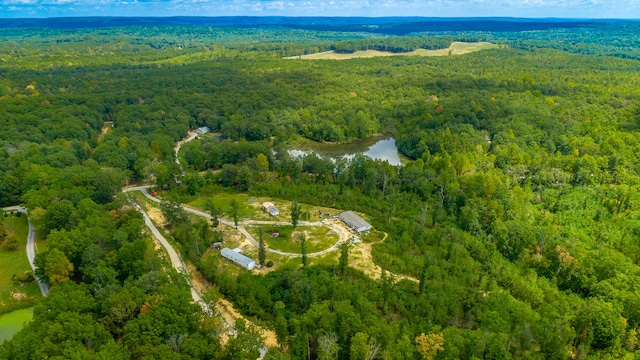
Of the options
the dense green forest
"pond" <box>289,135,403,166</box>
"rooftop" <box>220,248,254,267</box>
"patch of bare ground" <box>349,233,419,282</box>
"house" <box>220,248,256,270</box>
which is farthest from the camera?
"pond" <box>289,135,403,166</box>

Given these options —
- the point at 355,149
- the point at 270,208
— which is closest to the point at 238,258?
the point at 270,208

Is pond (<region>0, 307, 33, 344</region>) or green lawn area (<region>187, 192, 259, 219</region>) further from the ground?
green lawn area (<region>187, 192, 259, 219</region>)

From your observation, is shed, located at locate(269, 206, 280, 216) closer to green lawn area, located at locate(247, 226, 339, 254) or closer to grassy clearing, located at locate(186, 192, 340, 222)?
grassy clearing, located at locate(186, 192, 340, 222)

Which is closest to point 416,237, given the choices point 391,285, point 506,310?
point 391,285

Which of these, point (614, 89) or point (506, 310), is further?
point (614, 89)

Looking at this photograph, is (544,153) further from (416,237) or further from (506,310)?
(506,310)

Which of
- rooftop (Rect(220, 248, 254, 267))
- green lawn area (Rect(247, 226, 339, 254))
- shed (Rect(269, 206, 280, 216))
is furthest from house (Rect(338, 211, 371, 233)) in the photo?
rooftop (Rect(220, 248, 254, 267))
